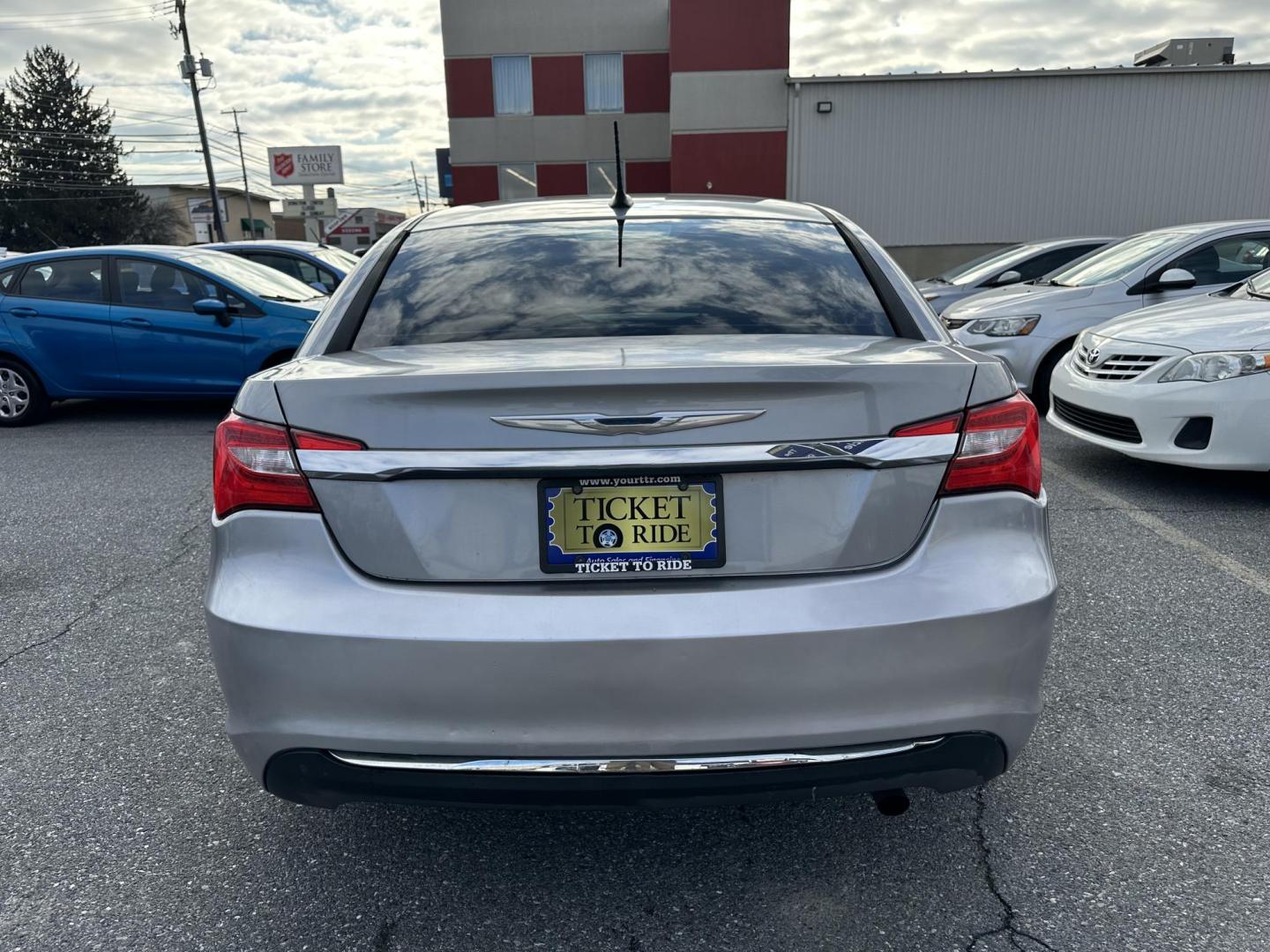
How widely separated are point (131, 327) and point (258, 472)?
7.29 metres

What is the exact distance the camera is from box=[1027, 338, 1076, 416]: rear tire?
776cm

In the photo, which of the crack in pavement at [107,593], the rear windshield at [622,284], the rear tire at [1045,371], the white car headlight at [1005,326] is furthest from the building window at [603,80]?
the rear windshield at [622,284]

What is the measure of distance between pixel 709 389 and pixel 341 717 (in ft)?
3.07

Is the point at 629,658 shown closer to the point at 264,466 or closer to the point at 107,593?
the point at 264,466

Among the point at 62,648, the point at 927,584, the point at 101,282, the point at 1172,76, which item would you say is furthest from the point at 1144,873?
the point at 1172,76

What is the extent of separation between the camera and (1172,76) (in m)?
21.5

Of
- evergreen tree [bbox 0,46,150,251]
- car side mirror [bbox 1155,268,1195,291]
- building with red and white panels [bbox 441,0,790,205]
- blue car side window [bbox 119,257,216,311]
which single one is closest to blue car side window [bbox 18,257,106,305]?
blue car side window [bbox 119,257,216,311]

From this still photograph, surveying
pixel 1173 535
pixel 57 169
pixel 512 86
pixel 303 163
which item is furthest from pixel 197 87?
pixel 1173 535

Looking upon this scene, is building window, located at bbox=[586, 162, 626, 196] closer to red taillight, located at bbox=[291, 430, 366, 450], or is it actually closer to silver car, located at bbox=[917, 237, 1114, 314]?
silver car, located at bbox=[917, 237, 1114, 314]

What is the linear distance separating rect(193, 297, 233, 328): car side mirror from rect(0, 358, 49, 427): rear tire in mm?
1700

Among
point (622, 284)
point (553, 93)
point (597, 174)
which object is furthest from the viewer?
point (597, 174)

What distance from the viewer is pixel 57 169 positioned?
5653cm

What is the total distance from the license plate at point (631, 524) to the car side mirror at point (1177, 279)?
6.83 meters

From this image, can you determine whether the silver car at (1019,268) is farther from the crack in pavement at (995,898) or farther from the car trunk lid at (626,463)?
the car trunk lid at (626,463)
